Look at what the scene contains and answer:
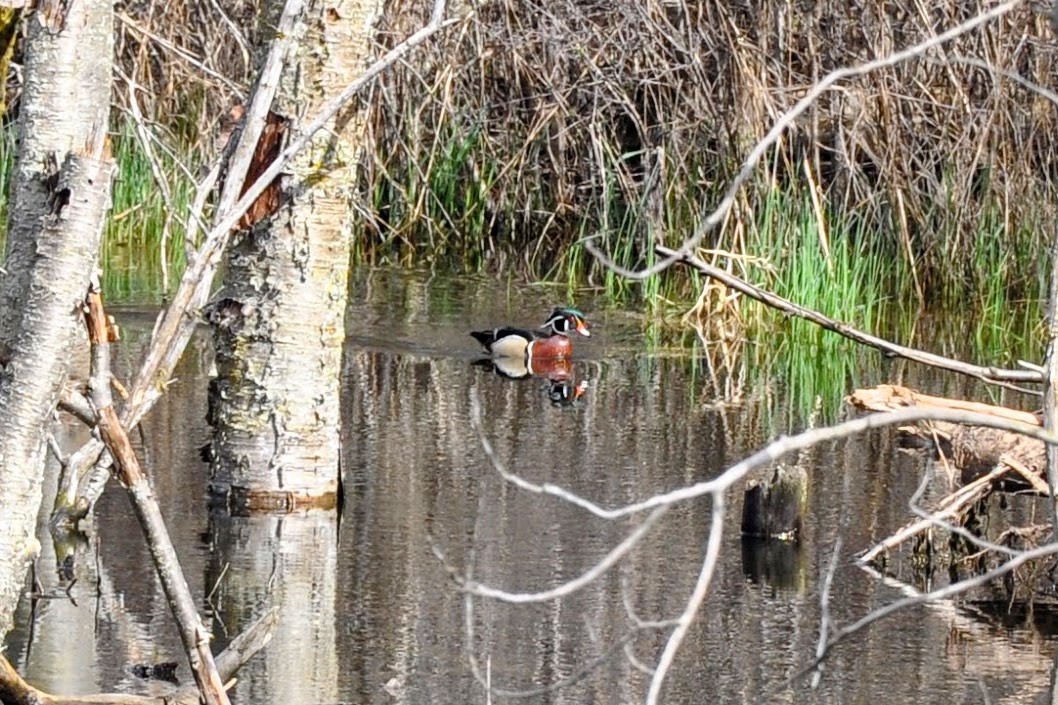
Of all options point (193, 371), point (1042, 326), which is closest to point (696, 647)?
point (193, 371)

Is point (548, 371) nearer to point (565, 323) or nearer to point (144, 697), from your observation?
point (565, 323)

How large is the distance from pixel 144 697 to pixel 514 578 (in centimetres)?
211

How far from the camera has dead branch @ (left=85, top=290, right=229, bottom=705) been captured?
13.7ft

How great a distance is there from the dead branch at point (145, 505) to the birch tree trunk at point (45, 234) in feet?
0.49

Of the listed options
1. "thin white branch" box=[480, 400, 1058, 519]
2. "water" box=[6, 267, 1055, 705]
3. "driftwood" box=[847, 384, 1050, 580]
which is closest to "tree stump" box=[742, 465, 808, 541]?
"water" box=[6, 267, 1055, 705]

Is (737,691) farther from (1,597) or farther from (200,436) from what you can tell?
(200,436)

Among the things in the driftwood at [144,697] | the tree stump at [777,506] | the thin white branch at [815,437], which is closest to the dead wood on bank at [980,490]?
the tree stump at [777,506]

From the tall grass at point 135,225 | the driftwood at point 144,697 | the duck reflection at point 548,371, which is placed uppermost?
the tall grass at point 135,225

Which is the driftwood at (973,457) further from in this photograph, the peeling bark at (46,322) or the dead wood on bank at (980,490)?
the peeling bark at (46,322)

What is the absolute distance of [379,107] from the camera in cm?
1423

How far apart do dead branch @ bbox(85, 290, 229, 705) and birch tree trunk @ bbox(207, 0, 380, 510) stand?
9.02 feet

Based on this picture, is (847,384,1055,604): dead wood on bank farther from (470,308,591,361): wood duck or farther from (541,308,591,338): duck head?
(541,308,591,338): duck head

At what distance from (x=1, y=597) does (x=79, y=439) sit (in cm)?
366

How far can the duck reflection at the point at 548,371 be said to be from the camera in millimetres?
10672
